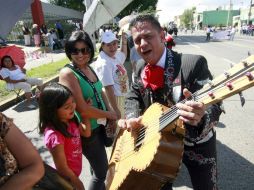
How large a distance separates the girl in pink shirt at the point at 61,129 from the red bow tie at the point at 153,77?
73cm

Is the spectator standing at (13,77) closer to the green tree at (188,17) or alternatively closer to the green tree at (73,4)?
the green tree at (73,4)

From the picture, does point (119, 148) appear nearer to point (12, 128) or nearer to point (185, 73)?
point (185, 73)

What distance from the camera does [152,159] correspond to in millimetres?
1838

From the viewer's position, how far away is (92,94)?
9.99 feet

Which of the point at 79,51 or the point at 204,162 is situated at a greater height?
the point at 79,51

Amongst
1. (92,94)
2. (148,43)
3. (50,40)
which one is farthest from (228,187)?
(50,40)

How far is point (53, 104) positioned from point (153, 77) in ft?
2.96

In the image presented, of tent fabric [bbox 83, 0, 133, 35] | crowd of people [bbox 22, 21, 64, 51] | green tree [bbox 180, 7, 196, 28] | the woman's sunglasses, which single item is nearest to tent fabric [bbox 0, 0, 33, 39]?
the woman's sunglasses

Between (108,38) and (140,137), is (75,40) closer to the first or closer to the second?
(140,137)

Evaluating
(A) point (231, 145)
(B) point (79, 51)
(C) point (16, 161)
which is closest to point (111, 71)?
(B) point (79, 51)

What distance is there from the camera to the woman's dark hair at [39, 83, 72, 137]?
2.66 m

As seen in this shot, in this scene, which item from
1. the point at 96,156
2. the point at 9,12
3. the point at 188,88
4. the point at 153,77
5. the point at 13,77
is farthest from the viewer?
the point at 13,77

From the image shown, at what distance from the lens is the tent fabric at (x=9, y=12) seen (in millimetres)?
3779

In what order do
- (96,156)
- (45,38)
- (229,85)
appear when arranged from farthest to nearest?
(45,38) < (96,156) < (229,85)
